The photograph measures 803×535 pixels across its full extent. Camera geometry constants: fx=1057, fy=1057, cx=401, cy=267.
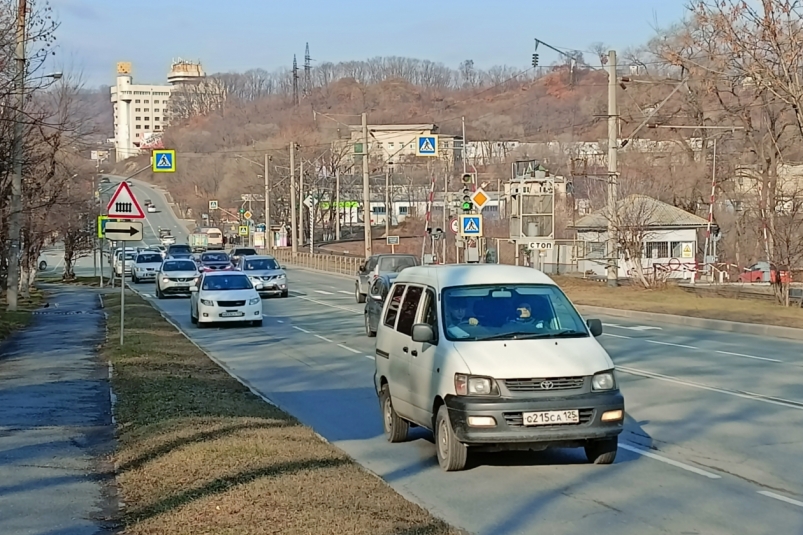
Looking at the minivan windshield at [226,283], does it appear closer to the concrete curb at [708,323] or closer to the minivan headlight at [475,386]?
A: the concrete curb at [708,323]

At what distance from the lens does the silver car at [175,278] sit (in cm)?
4306

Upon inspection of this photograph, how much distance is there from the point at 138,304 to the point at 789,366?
24690 millimetres

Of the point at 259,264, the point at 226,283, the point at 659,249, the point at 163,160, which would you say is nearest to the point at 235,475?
the point at 226,283

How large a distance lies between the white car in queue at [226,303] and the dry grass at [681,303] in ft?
39.2

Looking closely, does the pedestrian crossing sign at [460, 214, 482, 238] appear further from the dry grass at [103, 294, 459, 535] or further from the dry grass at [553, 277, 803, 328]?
the dry grass at [103, 294, 459, 535]

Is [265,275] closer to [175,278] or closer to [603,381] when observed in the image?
[175,278]

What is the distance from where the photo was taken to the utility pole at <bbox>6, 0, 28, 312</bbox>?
23.3 meters

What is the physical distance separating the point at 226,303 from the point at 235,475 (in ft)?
68.9

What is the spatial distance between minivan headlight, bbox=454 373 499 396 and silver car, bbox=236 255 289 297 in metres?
33.2

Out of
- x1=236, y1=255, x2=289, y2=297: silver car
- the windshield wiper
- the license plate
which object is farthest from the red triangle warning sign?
x1=236, y1=255, x2=289, y2=297: silver car

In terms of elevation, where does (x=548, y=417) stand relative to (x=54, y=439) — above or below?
above

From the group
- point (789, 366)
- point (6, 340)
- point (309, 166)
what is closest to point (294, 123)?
point (309, 166)

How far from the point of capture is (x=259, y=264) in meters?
43.6

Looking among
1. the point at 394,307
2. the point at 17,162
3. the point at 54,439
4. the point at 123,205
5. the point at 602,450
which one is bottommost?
the point at 54,439
